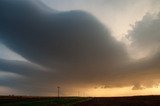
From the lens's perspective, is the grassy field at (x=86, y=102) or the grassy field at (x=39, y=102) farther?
the grassy field at (x=39, y=102)

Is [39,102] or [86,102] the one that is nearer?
[86,102]

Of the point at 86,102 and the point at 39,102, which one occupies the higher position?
the point at 39,102

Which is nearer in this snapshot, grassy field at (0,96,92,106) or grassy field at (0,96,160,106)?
grassy field at (0,96,160,106)
